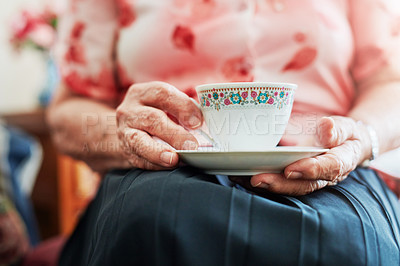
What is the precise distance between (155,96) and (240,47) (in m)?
0.23

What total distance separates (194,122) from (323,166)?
0.54 ft

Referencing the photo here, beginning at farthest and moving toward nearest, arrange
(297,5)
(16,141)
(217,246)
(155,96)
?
(16,141), (297,5), (155,96), (217,246)

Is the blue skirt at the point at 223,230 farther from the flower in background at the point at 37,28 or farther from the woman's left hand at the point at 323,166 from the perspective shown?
the flower in background at the point at 37,28

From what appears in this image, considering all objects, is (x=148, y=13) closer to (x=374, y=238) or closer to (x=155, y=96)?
(x=155, y=96)

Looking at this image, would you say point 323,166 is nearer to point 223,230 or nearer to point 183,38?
point 223,230

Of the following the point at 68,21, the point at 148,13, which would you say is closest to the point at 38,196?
the point at 68,21

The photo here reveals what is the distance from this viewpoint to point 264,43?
71 cm

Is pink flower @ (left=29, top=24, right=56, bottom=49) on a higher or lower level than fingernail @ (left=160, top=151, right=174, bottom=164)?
lower

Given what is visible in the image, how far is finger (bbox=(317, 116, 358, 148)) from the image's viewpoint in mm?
525

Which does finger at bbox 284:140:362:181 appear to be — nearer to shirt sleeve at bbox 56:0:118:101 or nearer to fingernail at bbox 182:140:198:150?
fingernail at bbox 182:140:198:150

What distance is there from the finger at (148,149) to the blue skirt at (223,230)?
2cm

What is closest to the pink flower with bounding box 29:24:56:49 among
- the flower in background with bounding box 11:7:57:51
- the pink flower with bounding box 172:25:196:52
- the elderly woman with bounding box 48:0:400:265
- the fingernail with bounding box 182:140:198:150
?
the flower in background with bounding box 11:7:57:51

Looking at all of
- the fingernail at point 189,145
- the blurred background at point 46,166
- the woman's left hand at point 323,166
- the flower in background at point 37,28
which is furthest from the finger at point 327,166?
the flower in background at point 37,28

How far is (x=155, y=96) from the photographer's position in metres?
0.55
